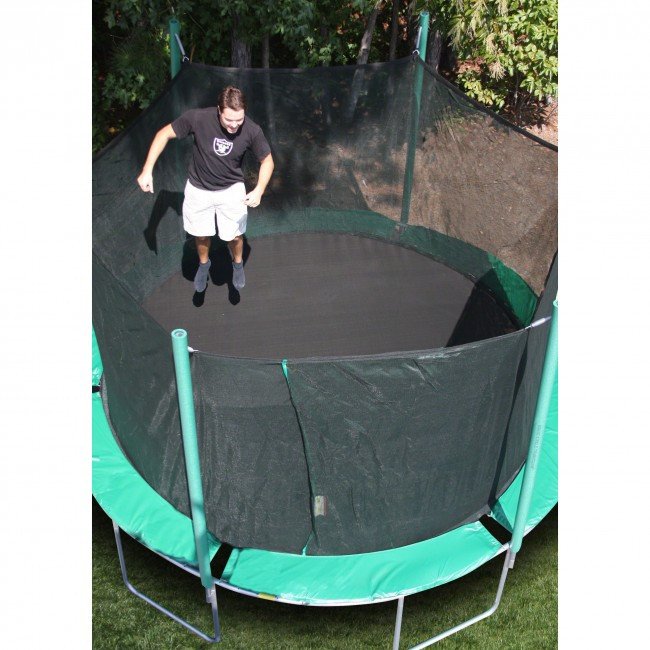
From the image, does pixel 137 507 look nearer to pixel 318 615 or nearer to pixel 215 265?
pixel 318 615

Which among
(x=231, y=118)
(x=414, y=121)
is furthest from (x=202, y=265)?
(x=414, y=121)

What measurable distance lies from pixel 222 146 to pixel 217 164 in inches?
3.8

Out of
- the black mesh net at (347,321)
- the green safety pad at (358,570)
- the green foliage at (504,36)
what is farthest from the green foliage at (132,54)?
the green safety pad at (358,570)

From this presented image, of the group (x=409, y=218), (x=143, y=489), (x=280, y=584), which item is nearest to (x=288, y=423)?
(x=280, y=584)

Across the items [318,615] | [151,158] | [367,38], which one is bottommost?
[318,615]

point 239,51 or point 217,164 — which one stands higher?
point 239,51

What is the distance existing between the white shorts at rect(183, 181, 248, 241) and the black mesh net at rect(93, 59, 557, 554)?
25 centimetres

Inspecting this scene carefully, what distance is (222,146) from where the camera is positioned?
3695 millimetres

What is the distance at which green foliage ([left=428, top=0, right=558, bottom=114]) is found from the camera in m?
5.05

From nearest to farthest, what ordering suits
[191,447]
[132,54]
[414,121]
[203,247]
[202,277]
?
[191,447], [203,247], [202,277], [414,121], [132,54]

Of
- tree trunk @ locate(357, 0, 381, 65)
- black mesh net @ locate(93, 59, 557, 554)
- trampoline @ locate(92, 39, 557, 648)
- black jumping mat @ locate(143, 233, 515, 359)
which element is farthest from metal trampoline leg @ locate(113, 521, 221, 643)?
tree trunk @ locate(357, 0, 381, 65)

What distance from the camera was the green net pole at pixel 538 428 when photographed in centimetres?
234

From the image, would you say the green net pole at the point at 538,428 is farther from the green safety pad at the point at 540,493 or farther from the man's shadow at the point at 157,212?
the man's shadow at the point at 157,212

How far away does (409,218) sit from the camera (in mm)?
4684
